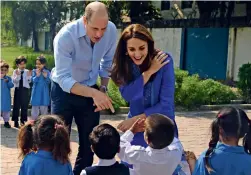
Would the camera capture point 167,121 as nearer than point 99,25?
Yes

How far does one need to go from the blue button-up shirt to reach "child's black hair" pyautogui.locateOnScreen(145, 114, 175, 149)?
2.52ft

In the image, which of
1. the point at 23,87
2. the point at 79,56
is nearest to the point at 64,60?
the point at 79,56

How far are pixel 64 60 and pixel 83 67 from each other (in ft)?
0.84

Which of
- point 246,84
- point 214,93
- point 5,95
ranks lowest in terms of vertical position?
point 214,93

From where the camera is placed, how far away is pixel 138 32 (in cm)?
293

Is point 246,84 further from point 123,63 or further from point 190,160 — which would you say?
point 123,63

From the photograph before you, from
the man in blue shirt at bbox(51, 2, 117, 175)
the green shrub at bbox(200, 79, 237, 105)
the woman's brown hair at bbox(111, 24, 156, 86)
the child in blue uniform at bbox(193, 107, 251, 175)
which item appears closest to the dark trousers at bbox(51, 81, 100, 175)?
the man in blue shirt at bbox(51, 2, 117, 175)

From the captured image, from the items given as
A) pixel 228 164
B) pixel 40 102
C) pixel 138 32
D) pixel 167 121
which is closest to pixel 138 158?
pixel 167 121

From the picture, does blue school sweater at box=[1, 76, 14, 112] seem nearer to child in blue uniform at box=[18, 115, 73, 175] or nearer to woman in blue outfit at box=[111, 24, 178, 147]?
woman in blue outfit at box=[111, 24, 178, 147]

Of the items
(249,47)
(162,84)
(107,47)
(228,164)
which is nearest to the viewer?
(228,164)

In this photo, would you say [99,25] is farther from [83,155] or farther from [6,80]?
[6,80]

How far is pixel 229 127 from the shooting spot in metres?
2.71

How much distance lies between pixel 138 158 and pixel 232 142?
1.99 feet

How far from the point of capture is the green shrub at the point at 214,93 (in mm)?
9828
